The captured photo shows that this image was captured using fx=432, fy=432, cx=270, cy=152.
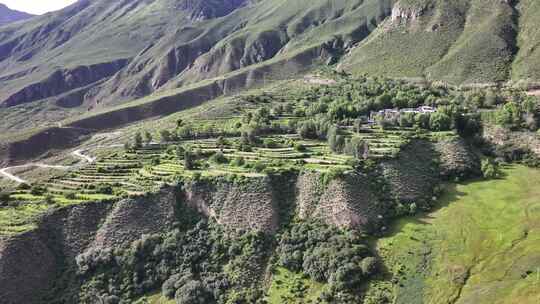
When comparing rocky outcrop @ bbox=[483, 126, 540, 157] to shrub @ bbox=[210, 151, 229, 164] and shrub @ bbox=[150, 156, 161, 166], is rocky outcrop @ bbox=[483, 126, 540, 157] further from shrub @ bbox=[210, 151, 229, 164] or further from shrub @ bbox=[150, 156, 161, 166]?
shrub @ bbox=[150, 156, 161, 166]

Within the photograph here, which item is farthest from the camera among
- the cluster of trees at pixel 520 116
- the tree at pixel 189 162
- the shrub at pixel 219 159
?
the cluster of trees at pixel 520 116

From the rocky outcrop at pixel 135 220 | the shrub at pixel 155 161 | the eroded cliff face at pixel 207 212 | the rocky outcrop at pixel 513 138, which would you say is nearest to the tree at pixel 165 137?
the shrub at pixel 155 161

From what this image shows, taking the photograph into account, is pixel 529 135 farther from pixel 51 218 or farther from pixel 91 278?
pixel 51 218

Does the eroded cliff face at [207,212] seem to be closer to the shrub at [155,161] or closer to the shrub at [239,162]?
the shrub at [239,162]

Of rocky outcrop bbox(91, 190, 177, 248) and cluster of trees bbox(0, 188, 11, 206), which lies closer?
rocky outcrop bbox(91, 190, 177, 248)

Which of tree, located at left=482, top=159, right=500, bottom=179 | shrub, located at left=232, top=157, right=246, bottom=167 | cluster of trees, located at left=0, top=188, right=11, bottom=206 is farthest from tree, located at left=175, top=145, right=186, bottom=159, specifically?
tree, located at left=482, top=159, right=500, bottom=179

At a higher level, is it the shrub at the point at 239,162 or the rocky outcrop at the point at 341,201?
the shrub at the point at 239,162

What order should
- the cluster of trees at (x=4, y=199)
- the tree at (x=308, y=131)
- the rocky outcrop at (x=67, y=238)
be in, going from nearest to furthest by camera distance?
1. the rocky outcrop at (x=67, y=238)
2. the cluster of trees at (x=4, y=199)
3. the tree at (x=308, y=131)
